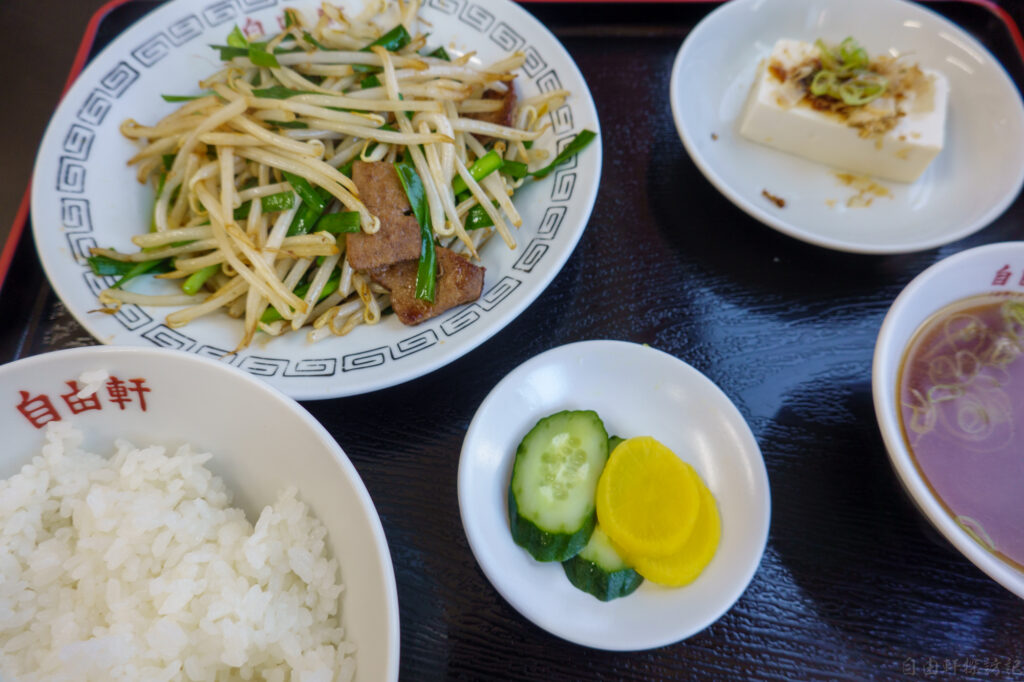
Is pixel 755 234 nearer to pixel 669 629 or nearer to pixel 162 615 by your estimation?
pixel 669 629

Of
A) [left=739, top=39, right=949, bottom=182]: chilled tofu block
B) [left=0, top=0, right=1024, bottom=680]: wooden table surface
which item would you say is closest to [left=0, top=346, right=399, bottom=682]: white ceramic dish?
[left=0, top=0, right=1024, bottom=680]: wooden table surface

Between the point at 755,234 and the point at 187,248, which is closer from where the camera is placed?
the point at 187,248

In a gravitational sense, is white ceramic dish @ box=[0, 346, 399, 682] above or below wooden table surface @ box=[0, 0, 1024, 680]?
above

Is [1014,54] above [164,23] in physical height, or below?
below

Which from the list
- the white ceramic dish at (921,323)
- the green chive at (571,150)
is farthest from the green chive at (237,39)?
the white ceramic dish at (921,323)

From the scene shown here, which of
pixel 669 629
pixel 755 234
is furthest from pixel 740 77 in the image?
pixel 669 629

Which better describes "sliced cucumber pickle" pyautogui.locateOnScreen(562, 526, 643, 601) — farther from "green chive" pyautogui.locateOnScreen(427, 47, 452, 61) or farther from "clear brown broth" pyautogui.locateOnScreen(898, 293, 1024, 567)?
"green chive" pyautogui.locateOnScreen(427, 47, 452, 61)

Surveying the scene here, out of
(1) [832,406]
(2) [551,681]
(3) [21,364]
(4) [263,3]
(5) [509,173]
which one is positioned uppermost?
(4) [263,3]
